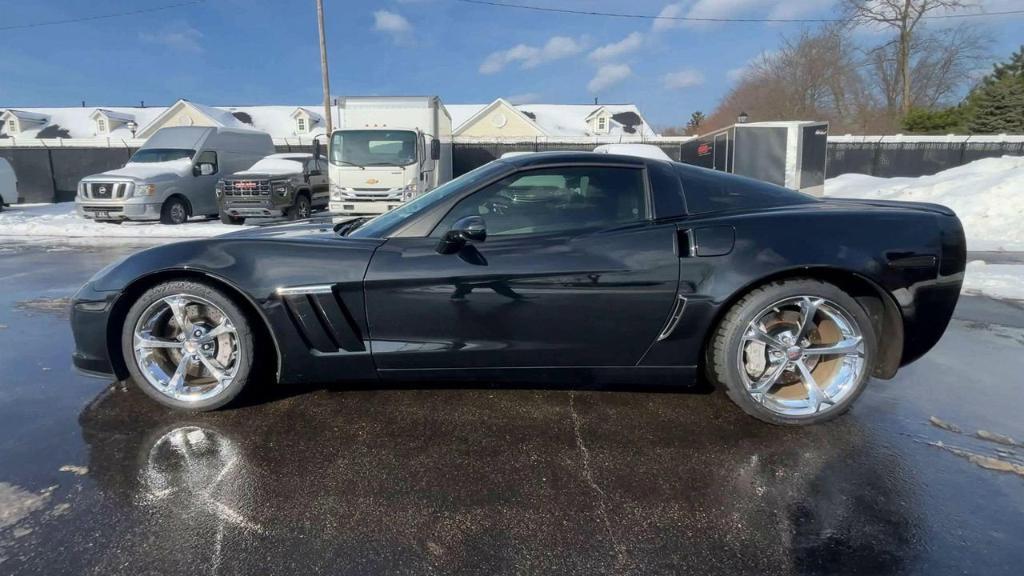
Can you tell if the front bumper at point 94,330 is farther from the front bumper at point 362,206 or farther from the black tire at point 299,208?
the black tire at point 299,208

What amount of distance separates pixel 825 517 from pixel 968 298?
493 cm

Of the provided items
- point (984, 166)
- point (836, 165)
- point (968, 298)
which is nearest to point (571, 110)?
point (836, 165)

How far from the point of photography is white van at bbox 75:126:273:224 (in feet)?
39.4

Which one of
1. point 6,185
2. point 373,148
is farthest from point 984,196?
point 6,185

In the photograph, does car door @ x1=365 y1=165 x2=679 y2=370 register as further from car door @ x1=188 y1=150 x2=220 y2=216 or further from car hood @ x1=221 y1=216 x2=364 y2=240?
car door @ x1=188 y1=150 x2=220 y2=216

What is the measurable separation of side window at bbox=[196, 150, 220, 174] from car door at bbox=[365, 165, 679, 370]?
13178mm

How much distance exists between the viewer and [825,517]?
208cm

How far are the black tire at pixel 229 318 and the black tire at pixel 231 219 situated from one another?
34.9ft

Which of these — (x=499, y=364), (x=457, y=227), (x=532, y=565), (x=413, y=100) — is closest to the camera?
(x=532, y=565)

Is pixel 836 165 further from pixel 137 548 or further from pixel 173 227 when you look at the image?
pixel 137 548

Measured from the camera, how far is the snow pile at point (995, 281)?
18.7ft

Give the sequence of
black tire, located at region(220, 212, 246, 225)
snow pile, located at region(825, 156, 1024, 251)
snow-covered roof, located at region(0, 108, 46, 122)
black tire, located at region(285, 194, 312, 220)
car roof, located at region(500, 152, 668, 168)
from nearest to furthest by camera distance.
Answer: car roof, located at region(500, 152, 668, 168) → snow pile, located at region(825, 156, 1024, 251) → black tire, located at region(220, 212, 246, 225) → black tire, located at region(285, 194, 312, 220) → snow-covered roof, located at region(0, 108, 46, 122)

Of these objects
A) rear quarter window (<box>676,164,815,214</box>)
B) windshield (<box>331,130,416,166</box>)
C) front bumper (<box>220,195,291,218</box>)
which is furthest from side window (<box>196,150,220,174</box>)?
rear quarter window (<box>676,164,815,214</box>)

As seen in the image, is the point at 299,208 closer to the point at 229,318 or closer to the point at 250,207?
the point at 250,207
